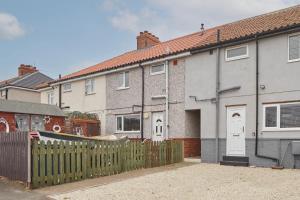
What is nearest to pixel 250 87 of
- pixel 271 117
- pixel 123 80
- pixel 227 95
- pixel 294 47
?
pixel 227 95

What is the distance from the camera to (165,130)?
757 inches

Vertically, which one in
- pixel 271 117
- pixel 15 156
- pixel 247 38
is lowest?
pixel 15 156

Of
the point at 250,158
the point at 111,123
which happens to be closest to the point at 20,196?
the point at 250,158

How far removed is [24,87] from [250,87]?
26.9 metres

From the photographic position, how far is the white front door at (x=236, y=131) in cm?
1552

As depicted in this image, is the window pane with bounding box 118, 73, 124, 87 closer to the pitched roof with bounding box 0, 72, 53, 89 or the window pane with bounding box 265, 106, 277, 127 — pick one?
the window pane with bounding box 265, 106, 277, 127

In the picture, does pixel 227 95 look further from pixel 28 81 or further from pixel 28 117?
pixel 28 81

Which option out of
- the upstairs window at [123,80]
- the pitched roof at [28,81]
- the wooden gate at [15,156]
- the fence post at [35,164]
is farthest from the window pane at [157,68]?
the pitched roof at [28,81]

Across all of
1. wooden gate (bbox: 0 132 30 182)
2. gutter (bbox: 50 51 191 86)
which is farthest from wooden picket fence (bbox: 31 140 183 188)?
gutter (bbox: 50 51 191 86)

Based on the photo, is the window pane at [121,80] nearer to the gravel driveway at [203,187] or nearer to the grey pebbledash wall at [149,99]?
the grey pebbledash wall at [149,99]

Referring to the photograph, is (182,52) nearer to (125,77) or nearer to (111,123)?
(125,77)

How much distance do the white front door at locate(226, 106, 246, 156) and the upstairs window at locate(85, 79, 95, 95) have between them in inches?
451

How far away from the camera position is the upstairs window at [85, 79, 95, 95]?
24744 mm

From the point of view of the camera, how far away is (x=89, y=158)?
486 inches
